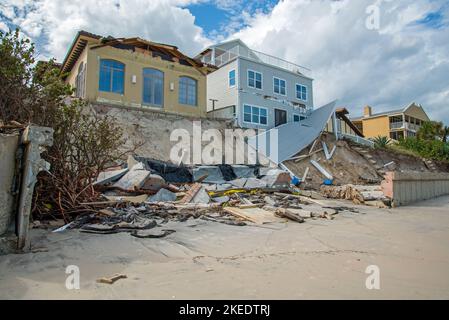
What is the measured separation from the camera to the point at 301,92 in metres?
27.7

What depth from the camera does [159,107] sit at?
20219 mm

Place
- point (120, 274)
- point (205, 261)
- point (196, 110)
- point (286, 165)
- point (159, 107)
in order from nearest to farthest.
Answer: point (120, 274), point (205, 261), point (286, 165), point (159, 107), point (196, 110)

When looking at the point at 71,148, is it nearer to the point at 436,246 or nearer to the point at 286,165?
the point at 436,246

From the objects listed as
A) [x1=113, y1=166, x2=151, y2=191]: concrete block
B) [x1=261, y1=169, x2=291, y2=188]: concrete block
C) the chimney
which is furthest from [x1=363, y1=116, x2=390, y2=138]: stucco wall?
[x1=113, y1=166, x2=151, y2=191]: concrete block

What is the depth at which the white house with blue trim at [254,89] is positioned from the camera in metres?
23.3

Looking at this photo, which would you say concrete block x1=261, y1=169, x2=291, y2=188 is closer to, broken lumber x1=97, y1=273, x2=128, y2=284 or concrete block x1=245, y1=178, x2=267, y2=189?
concrete block x1=245, y1=178, x2=267, y2=189

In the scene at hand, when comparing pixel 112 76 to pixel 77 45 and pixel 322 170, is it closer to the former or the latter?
pixel 77 45

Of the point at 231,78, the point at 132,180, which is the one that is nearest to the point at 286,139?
the point at 231,78

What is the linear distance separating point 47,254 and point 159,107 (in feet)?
56.7

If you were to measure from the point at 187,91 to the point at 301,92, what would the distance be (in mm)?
12127

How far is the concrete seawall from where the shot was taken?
36.5 feet

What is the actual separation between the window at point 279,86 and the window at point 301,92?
195 centimetres

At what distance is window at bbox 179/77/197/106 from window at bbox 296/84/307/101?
10.9 meters

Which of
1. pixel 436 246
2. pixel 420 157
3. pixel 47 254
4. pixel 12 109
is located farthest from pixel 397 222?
pixel 420 157
